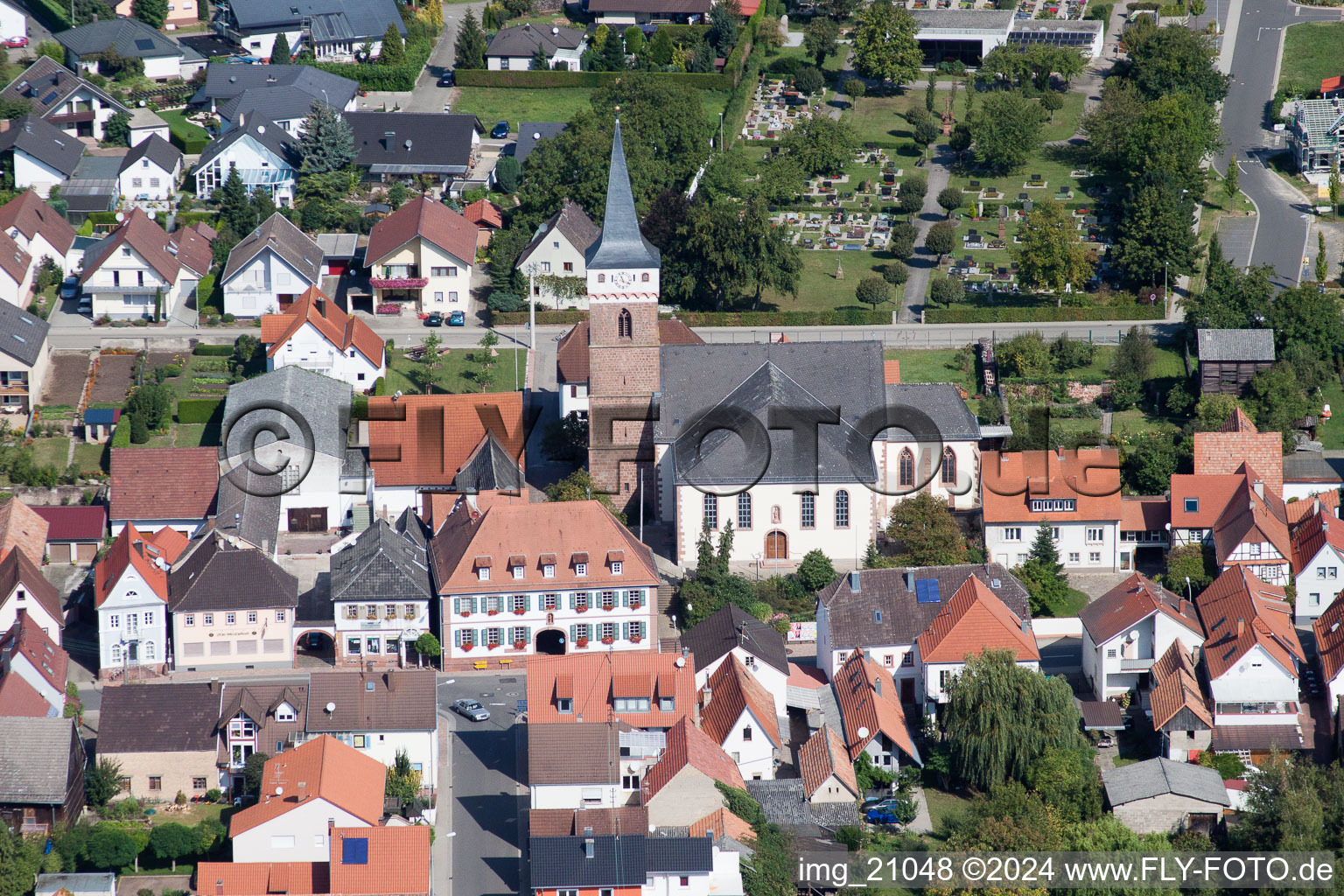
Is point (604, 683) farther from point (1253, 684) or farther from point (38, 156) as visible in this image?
point (38, 156)

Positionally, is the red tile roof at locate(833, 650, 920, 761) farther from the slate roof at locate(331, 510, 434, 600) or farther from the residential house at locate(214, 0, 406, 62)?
the residential house at locate(214, 0, 406, 62)

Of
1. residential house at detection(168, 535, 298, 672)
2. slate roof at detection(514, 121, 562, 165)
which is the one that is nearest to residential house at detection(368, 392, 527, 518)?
residential house at detection(168, 535, 298, 672)

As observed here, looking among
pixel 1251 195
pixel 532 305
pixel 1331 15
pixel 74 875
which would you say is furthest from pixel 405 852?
pixel 1331 15

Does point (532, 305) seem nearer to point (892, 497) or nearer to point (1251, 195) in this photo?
point (892, 497)

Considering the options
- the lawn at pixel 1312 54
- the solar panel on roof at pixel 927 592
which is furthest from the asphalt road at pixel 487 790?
the lawn at pixel 1312 54

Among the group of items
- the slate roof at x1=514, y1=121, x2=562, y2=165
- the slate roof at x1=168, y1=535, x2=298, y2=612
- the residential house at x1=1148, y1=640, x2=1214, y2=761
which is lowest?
the slate roof at x1=514, y1=121, x2=562, y2=165

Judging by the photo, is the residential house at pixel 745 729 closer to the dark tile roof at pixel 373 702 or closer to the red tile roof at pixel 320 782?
the dark tile roof at pixel 373 702
